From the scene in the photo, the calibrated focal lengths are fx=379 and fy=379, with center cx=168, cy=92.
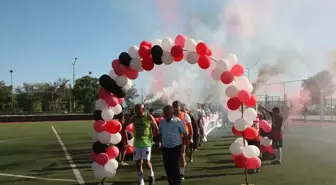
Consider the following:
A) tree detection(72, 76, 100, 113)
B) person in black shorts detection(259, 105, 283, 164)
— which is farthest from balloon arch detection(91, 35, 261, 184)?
tree detection(72, 76, 100, 113)

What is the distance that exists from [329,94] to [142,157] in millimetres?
23461

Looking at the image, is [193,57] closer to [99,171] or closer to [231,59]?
[231,59]

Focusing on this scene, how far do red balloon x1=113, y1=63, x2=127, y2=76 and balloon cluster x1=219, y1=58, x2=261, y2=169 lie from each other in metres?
2.04

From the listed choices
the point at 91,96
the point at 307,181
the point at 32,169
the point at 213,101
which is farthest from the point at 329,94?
the point at 91,96

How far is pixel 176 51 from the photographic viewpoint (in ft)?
27.3

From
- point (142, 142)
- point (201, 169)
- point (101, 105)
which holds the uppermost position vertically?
point (101, 105)

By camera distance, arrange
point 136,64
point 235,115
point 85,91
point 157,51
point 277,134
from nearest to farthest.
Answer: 1. point 235,115
2. point 157,51
3. point 136,64
4. point 277,134
5. point 85,91

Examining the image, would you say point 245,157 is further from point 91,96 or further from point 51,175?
point 91,96

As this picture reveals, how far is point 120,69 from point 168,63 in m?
1.10

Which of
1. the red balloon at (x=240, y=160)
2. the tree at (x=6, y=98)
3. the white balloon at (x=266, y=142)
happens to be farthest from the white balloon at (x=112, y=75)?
the tree at (x=6, y=98)

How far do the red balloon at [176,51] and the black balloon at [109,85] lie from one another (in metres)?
1.49

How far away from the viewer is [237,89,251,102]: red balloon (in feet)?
25.6

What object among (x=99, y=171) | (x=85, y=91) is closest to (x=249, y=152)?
(x=99, y=171)

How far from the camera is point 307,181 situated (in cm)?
835
